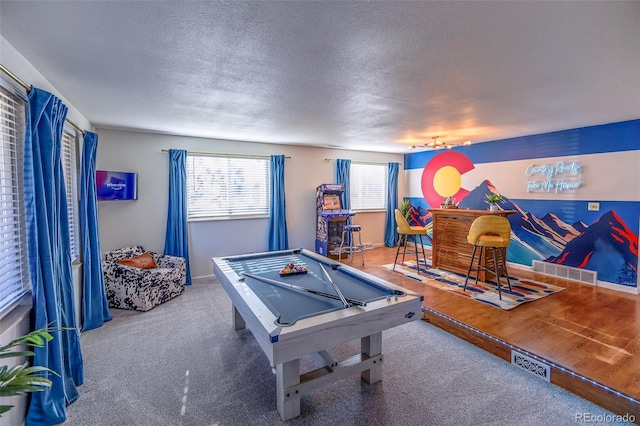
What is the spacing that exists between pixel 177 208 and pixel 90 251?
5.19 ft

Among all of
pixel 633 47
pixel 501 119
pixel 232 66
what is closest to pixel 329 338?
pixel 232 66

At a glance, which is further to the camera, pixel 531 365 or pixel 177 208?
pixel 177 208

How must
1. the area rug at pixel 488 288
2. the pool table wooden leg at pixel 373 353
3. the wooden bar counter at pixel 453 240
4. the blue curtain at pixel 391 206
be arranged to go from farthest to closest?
the blue curtain at pixel 391 206 < the wooden bar counter at pixel 453 240 < the area rug at pixel 488 288 < the pool table wooden leg at pixel 373 353

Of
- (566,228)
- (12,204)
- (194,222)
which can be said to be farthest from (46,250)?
(566,228)

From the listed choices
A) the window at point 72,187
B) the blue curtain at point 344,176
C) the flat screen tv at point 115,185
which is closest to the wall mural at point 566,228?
the blue curtain at point 344,176

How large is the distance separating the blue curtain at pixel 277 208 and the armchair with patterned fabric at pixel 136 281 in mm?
1858

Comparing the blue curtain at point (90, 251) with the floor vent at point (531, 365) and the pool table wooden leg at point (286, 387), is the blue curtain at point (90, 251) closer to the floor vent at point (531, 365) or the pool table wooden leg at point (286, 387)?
the pool table wooden leg at point (286, 387)

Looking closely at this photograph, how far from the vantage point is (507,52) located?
2.02 meters

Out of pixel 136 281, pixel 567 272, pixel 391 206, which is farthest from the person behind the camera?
pixel 391 206

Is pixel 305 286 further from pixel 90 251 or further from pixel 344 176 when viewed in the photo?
pixel 344 176

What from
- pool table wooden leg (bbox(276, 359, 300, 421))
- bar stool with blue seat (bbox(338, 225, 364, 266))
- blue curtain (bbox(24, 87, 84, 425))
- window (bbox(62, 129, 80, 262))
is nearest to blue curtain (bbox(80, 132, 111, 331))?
window (bbox(62, 129, 80, 262))

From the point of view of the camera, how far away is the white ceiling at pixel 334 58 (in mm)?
1571

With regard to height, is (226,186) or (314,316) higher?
(226,186)

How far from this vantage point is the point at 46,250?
1.95 metres
